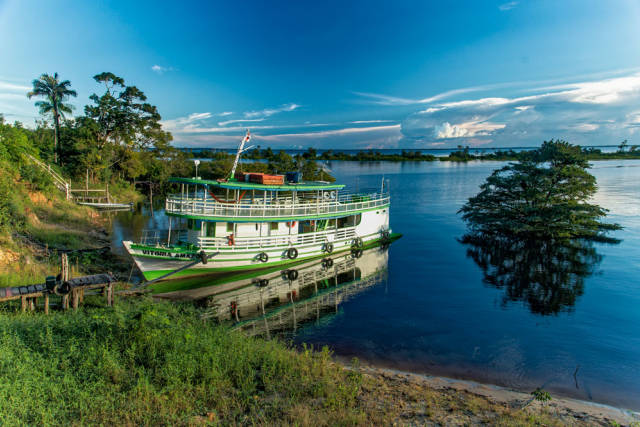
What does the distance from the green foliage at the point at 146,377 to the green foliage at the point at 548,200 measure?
26.2 m

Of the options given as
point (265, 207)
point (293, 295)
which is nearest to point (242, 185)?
point (265, 207)

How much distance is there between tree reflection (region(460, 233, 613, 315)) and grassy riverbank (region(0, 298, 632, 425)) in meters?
11.3

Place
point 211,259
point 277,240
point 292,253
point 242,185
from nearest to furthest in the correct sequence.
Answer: point 211,259
point 242,185
point 277,240
point 292,253

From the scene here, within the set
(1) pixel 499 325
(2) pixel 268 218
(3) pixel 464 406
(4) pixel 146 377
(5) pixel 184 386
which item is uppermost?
(2) pixel 268 218

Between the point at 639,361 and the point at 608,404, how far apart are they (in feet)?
13.8

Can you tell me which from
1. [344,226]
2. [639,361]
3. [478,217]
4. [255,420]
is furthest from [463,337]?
[478,217]

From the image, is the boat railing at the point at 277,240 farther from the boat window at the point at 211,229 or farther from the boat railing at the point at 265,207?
the boat railing at the point at 265,207

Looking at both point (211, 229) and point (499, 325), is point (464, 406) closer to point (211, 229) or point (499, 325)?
point (499, 325)

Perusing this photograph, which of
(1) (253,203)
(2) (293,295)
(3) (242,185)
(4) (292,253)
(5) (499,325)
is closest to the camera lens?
(5) (499,325)

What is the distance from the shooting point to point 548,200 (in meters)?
29.3

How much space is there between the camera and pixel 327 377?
375 inches

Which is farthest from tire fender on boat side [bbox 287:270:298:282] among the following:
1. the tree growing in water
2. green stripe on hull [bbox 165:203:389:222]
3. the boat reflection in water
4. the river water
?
the tree growing in water

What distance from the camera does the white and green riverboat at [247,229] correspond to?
19125mm

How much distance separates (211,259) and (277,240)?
4.50 meters
